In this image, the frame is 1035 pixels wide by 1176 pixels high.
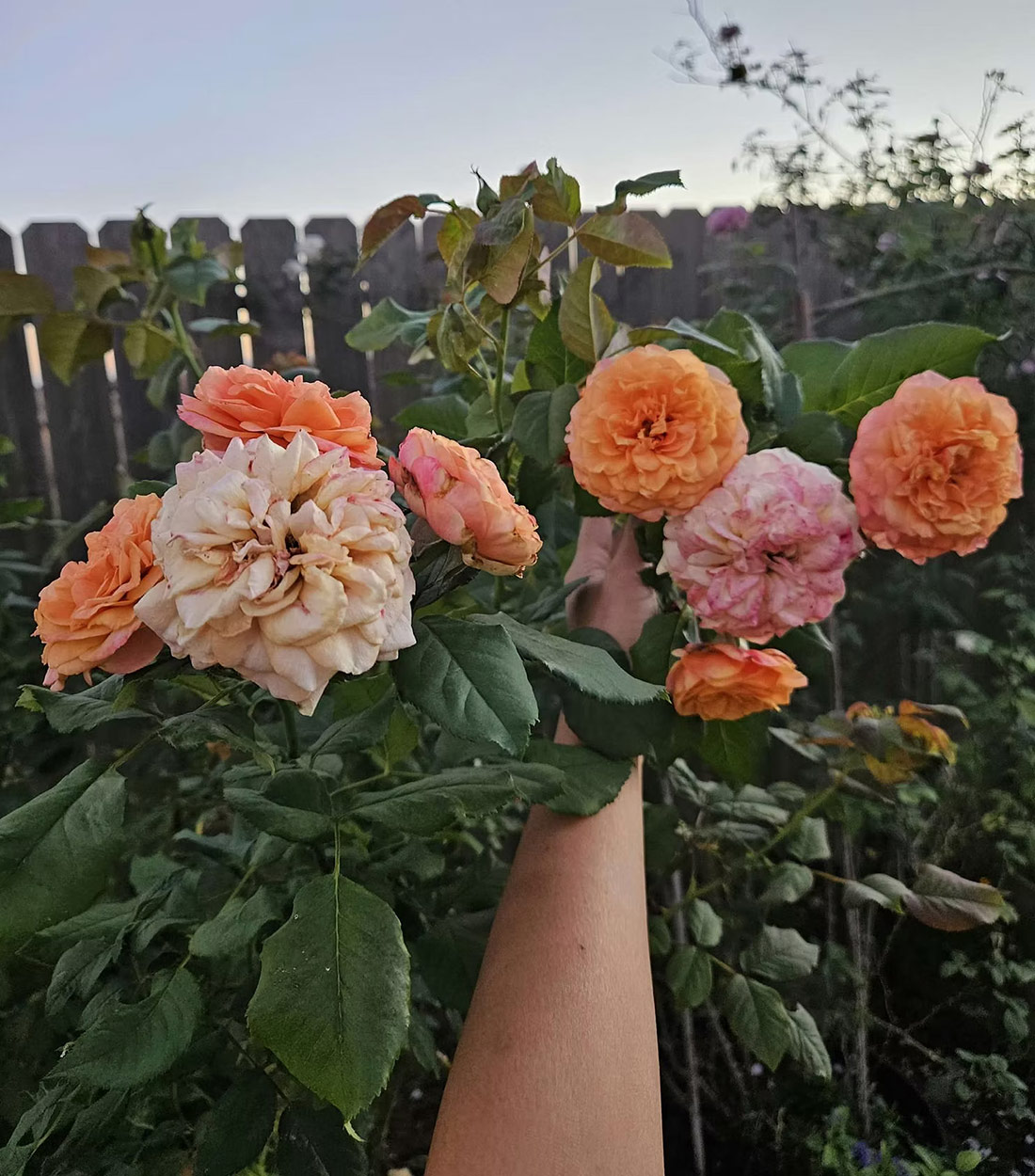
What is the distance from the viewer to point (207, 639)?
0.37 meters

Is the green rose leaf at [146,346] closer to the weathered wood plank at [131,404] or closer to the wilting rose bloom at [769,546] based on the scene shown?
the wilting rose bloom at [769,546]

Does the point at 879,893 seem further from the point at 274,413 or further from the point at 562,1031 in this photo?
the point at 274,413

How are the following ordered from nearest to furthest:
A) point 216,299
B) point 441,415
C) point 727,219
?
point 441,415
point 727,219
point 216,299

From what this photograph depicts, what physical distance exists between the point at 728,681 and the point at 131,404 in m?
2.26

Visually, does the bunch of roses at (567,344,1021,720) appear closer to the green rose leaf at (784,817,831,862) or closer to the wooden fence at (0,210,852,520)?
the green rose leaf at (784,817,831,862)

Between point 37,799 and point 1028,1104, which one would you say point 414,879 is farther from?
point 1028,1104

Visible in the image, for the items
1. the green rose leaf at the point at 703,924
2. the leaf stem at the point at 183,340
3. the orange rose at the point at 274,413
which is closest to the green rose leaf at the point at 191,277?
the leaf stem at the point at 183,340

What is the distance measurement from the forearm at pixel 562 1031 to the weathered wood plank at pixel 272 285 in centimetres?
211

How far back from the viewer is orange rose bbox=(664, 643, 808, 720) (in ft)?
2.02

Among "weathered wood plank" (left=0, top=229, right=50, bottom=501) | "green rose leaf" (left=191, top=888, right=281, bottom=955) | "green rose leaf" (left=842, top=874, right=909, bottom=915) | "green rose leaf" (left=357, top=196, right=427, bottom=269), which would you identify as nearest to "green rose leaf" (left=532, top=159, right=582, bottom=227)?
"green rose leaf" (left=357, top=196, right=427, bottom=269)

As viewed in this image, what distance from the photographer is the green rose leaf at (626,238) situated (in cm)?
67

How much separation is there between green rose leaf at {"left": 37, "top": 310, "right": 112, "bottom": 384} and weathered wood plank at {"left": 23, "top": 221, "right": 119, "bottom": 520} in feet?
4.67

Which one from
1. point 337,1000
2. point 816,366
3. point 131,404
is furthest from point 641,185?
point 131,404

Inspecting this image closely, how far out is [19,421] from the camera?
2.38 metres
